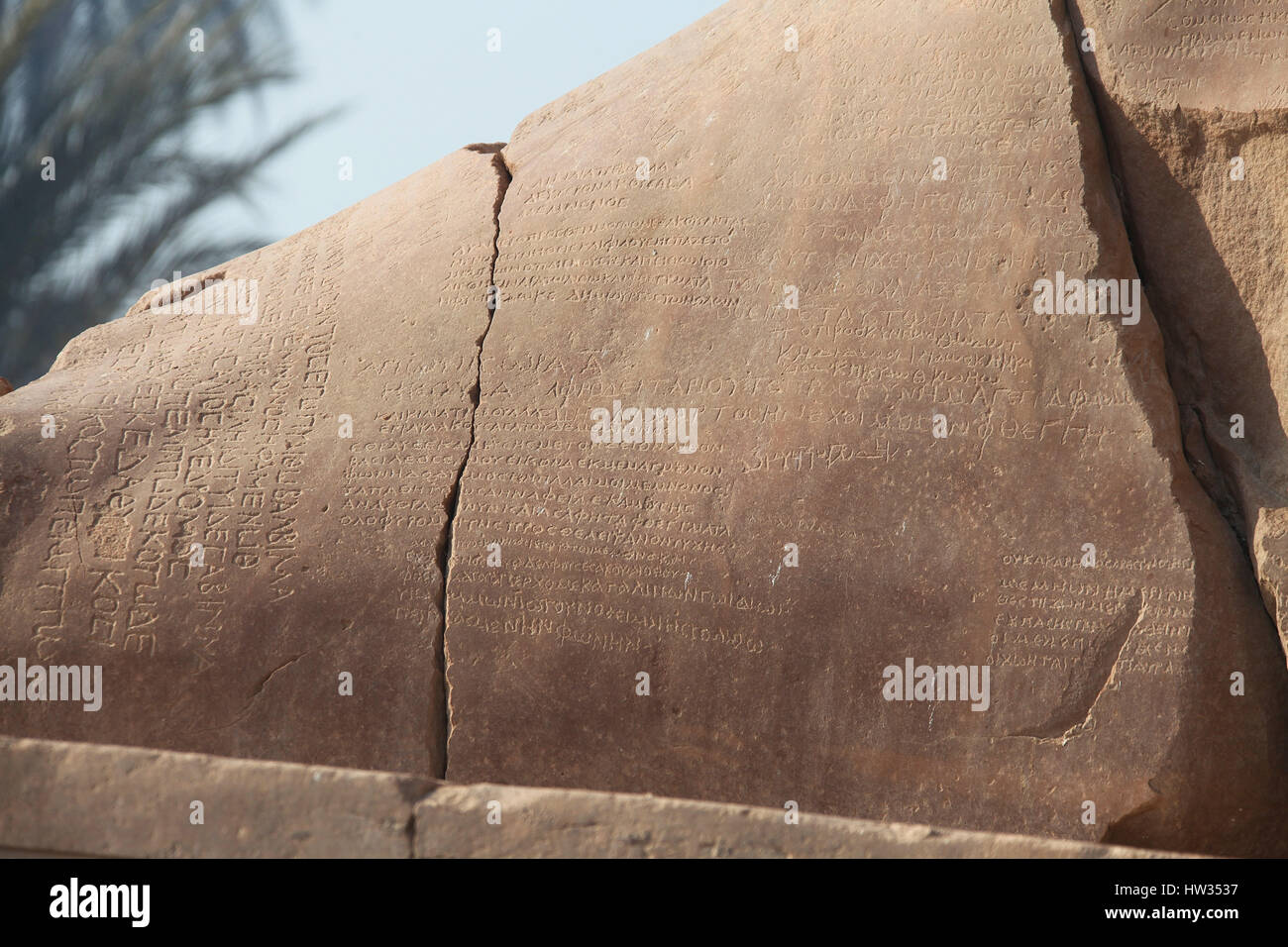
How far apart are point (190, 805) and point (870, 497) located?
174 centimetres

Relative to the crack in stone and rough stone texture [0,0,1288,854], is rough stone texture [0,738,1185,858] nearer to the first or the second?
rough stone texture [0,0,1288,854]

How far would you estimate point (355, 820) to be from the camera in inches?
101

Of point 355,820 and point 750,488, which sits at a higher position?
point 750,488

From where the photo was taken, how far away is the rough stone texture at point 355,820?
247 centimetres

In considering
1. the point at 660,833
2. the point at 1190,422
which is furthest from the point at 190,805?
the point at 1190,422

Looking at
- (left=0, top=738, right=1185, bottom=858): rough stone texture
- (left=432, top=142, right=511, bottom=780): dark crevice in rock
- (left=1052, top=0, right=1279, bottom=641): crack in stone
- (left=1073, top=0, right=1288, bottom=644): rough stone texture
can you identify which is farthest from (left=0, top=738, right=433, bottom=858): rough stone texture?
(left=1073, top=0, right=1288, bottom=644): rough stone texture

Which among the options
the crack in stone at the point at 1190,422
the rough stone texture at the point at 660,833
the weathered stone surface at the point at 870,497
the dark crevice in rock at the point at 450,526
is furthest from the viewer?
the dark crevice in rock at the point at 450,526

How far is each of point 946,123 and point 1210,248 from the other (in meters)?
0.77

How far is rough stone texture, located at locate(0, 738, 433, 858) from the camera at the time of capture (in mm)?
2553

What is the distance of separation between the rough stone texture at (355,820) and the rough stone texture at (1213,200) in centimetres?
143

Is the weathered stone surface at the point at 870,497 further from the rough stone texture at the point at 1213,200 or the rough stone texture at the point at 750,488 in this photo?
the rough stone texture at the point at 1213,200

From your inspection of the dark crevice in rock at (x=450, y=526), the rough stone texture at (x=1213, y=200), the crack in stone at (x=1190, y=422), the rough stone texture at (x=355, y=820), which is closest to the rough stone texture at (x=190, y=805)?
the rough stone texture at (x=355, y=820)

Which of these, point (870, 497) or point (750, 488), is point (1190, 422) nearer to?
point (870, 497)

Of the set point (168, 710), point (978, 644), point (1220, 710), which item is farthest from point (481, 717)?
point (1220, 710)
